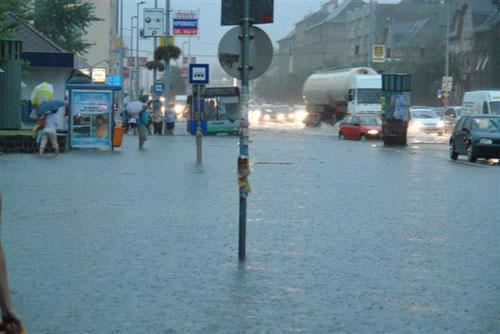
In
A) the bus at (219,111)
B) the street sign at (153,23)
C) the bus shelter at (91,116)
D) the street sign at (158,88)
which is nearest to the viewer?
the bus shelter at (91,116)

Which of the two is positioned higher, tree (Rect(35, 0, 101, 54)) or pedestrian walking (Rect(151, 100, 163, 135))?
tree (Rect(35, 0, 101, 54))

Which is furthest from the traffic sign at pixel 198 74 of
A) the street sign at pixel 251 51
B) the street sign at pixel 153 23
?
the street sign at pixel 153 23

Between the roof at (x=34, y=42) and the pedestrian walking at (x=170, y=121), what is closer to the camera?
the roof at (x=34, y=42)

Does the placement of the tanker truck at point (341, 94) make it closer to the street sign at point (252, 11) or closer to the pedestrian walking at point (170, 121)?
the pedestrian walking at point (170, 121)

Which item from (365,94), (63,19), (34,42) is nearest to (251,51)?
(34,42)

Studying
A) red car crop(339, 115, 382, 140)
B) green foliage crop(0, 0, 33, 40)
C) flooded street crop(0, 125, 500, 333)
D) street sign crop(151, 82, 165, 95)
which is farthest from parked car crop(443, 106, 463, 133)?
flooded street crop(0, 125, 500, 333)

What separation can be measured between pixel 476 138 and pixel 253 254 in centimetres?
2150

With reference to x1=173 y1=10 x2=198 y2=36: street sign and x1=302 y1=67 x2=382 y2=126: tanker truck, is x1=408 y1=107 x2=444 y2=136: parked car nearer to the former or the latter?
x1=302 y1=67 x2=382 y2=126: tanker truck

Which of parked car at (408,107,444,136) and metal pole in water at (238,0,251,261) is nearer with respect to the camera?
metal pole in water at (238,0,251,261)

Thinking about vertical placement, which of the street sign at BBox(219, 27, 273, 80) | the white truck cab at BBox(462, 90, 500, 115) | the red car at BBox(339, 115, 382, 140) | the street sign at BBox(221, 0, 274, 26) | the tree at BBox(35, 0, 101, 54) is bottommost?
the red car at BBox(339, 115, 382, 140)

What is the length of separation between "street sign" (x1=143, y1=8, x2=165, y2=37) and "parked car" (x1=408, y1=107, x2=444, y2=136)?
16259 millimetres

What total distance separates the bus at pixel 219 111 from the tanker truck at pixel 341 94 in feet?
26.4

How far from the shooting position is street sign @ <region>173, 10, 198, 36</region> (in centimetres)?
6656

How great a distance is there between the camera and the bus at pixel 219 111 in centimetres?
5588
